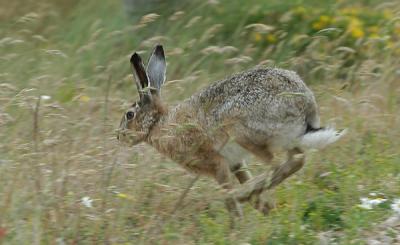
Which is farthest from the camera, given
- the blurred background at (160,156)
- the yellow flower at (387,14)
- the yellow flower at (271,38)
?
the yellow flower at (387,14)

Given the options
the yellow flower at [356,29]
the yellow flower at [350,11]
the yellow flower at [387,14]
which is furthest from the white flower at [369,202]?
the yellow flower at [350,11]

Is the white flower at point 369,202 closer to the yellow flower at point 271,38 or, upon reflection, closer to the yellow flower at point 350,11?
the yellow flower at point 271,38

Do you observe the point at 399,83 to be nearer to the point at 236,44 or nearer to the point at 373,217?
the point at 236,44

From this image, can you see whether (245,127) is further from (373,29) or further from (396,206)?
(373,29)

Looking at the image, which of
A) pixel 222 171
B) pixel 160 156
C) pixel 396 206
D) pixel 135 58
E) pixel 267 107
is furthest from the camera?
pixel 160 156

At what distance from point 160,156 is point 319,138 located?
1.28 meters

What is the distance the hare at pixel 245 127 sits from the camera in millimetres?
6180

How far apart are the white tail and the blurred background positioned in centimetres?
30

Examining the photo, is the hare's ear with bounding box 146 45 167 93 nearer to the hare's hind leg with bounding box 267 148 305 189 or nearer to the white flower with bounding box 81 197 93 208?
the hare's hind leg with bounding box 267 148 305 189

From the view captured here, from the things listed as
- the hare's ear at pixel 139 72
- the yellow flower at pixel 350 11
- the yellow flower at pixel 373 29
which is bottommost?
the hare's ear at pixel 139 72

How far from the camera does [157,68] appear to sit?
712 cm

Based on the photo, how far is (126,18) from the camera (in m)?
10.0

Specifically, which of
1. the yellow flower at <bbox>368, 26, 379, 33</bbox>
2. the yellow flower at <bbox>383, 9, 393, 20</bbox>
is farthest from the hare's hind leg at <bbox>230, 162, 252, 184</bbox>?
the yellow flower at <bbox>383, 9, 393, 20</bbox>

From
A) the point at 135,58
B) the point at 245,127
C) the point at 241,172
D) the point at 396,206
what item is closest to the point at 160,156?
the point at 241,172
